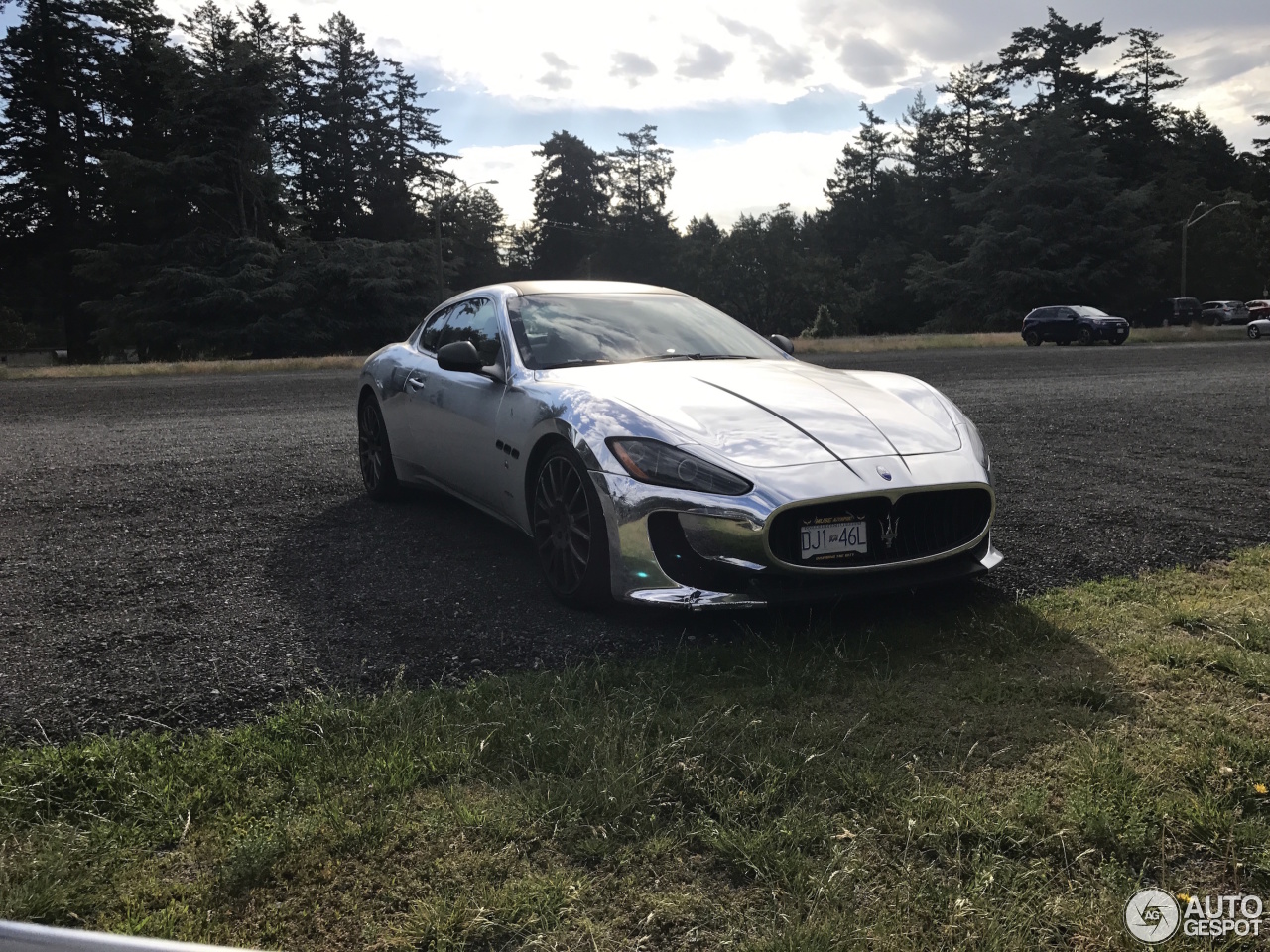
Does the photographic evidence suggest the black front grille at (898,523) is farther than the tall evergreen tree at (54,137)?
No

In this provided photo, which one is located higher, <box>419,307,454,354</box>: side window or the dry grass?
<box>419,307,454,354</box>: side window

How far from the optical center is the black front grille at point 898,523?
3.65 meters

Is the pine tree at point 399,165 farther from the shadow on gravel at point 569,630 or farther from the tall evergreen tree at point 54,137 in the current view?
the shadow on gravel at point 569,630

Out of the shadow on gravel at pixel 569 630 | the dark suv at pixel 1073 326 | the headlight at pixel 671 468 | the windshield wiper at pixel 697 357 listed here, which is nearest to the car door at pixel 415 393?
the shadow on gravel at pixel 569 630

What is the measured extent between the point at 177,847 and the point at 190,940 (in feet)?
1.35

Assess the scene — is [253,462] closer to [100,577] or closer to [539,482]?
[100,577]

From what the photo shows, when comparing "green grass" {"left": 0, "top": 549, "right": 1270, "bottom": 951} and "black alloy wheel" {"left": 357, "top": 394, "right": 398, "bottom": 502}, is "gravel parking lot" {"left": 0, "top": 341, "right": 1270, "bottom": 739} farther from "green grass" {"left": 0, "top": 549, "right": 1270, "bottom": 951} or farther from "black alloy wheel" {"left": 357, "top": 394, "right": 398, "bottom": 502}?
"green grass" {"left": 0, "top": 549, "right": 1270, "bottom": 951}

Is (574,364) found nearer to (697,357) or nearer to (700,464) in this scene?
(697,357)

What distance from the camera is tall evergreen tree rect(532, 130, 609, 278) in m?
89.1

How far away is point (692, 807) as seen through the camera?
8.29ft

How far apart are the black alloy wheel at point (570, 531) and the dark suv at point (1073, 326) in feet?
125

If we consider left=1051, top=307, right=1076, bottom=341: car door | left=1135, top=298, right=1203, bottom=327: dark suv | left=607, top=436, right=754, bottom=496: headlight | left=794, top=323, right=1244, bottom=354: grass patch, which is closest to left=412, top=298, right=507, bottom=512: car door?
left=607, top=436, right=754, bottom=496: headlight

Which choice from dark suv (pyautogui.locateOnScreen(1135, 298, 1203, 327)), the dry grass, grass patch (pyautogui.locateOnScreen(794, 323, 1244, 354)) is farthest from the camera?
dark suv (pyautogui.locateOnScreen(1135, 298, 1203, 327))

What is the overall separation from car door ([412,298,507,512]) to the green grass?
1.80m
